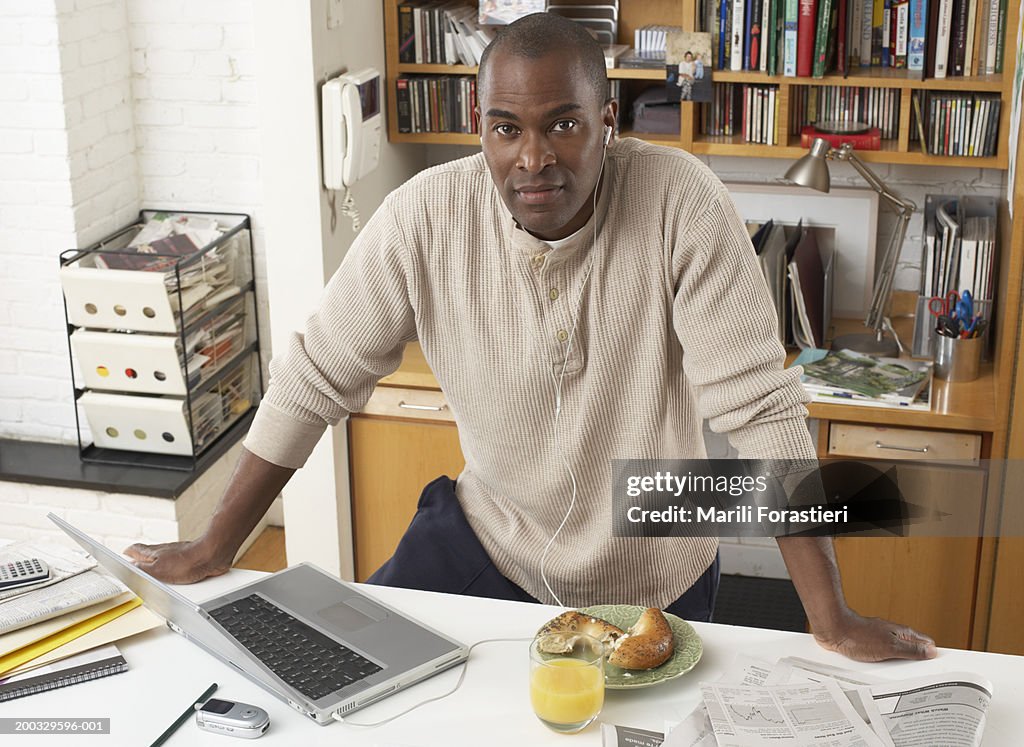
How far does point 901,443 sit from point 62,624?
1873mm

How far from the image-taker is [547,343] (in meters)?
1.85

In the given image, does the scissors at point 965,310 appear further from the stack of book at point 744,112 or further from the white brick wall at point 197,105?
the white brick wall at point 197,105

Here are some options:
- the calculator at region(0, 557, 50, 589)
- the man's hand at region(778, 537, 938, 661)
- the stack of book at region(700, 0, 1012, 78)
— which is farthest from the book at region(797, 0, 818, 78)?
the calculator at region(0, 557, 50, 589)

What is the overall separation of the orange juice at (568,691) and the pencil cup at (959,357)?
1.76m

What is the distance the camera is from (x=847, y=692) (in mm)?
1400

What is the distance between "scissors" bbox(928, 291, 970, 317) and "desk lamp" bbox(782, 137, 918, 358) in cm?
11

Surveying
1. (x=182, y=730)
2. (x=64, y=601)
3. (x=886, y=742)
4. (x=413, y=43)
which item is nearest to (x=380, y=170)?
(x=413, y=43)

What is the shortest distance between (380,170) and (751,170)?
39.7 inches

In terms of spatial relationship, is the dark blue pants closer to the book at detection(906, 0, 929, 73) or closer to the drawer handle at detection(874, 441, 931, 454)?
the drawer handle at detection(874, 441, 931, 454)

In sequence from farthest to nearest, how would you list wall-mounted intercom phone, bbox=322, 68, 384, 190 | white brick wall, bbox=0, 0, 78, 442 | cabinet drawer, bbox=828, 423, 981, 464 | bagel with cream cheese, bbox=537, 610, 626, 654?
white brick wall, bbox=0, 0, 78, 442, wall-mounted intercom phone, bbox=322, 68, 384, 190, cabinet drawer, bbox=828, 423, 981, 464, bagel with cream cheese, bbox=537, 610, 626, 654

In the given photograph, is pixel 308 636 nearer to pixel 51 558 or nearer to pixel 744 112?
pixel 51 558

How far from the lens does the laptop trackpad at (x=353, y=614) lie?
5.31 ft

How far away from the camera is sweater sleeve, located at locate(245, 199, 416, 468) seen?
1.86 m

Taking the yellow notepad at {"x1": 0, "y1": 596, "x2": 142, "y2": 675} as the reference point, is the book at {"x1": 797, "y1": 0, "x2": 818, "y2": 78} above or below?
above
